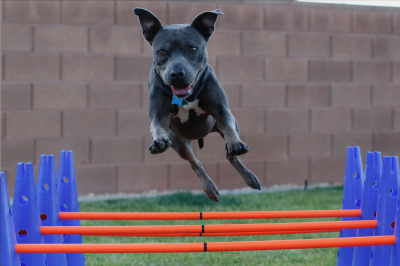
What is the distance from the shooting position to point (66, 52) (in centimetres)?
577

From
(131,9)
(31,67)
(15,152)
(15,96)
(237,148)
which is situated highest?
(131,9)

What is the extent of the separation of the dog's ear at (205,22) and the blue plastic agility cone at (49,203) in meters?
1.35

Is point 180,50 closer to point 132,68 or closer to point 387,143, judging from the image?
point 132,68

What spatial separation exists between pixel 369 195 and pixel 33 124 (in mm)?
4295

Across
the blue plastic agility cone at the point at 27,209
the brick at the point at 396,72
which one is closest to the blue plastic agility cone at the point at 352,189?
the blue plastic agility cone at the point at 27,209

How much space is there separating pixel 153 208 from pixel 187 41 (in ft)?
11.1

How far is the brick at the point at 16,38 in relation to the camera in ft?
18.3

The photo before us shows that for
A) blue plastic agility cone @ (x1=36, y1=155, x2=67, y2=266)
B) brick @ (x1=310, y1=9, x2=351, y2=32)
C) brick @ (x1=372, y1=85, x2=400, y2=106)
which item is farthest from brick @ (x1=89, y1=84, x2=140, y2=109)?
brick @ (x1=372, y1=85, x2=400, y2=106)

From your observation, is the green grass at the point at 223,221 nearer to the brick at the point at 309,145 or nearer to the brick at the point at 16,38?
the brick at the point at 309,145

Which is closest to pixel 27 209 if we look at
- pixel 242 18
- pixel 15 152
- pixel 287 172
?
pixel 15 152

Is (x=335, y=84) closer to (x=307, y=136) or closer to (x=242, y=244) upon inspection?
(x=307, y=136)

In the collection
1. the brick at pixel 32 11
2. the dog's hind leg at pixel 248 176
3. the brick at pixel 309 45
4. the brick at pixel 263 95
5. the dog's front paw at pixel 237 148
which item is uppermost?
the brick at pixel 32 11

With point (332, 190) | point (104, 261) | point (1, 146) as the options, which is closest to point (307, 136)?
point (332, 190)

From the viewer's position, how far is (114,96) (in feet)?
19.4
